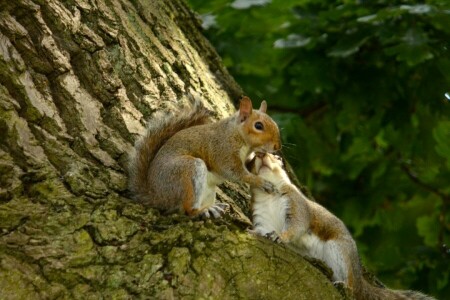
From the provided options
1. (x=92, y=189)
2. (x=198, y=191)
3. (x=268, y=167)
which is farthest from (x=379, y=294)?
Result: (x=92, y=189)

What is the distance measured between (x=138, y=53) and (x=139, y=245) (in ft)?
3.81

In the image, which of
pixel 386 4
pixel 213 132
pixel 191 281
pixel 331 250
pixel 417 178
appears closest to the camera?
pixel 191 281

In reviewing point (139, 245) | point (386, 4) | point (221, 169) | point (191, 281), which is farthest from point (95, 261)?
point (386, 4)

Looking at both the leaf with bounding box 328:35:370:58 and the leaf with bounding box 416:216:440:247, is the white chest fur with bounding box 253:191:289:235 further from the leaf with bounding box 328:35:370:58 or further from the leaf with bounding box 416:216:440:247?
the leaf with bounding box 416:216:440:247

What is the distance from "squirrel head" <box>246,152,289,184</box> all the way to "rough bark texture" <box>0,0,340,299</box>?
364 mm

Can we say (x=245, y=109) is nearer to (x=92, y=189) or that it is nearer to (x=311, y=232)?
(x=311, y=232)

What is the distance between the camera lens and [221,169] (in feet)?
11.9

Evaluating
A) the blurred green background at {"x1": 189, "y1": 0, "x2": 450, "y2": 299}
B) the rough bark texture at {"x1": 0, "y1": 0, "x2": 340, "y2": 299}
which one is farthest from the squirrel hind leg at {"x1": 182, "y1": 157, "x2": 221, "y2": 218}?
the blurred green background at {"x1": 189, "y1": 0, "x2": 450, "y2": 299}

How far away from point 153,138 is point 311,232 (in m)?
0.86

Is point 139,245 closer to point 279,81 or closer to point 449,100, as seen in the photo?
point 449,100

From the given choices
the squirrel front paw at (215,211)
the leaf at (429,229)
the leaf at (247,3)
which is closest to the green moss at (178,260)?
the squirrel front paw at (215,211)

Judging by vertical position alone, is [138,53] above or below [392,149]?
above

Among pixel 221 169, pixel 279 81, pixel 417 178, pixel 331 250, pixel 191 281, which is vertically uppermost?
pixel 191 281

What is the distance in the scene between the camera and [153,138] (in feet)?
11.1
